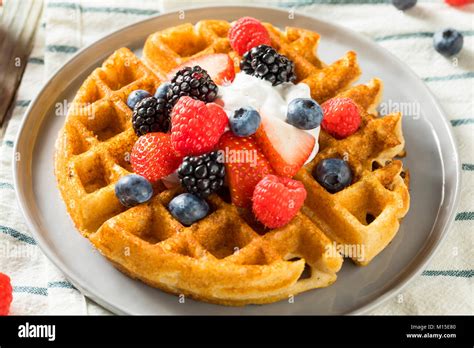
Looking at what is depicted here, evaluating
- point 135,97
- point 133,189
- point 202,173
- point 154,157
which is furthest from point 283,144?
point 135,97

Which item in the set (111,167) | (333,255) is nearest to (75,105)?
(111,167)

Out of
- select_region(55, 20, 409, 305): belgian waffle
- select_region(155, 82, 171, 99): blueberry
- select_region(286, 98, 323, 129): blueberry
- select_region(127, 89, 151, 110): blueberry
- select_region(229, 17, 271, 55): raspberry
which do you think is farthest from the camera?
select_region(229, 17, 271, 55): raspberry

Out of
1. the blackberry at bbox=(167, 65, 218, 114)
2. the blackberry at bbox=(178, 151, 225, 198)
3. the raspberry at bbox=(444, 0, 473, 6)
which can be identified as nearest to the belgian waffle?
the blackberry at bbox=(178, 151, 225, 198)

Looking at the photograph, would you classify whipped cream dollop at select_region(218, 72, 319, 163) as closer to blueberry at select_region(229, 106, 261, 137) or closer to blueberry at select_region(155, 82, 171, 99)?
blueberry at select_region(229, 106, 261, 137)

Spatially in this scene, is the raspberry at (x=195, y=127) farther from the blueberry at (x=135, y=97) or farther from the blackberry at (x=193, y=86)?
the blueberry at (x=135, y=97)

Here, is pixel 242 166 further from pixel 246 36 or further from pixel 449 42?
pixel 449 42

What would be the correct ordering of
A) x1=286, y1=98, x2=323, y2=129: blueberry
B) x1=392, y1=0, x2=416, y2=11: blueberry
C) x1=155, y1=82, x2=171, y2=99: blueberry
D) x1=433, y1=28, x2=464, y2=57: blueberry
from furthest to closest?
x1=392, y1=0, x2=416, y2=11: blueberry < x1=433, y1=28, x2=464, y2=57: blueberry < x1=155, y1=82, x2=171, y2=99: blueberry < x1=286, y1=98, x2=323, y2=129: blueberry

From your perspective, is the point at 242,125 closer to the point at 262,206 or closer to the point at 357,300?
the point at 262,206
